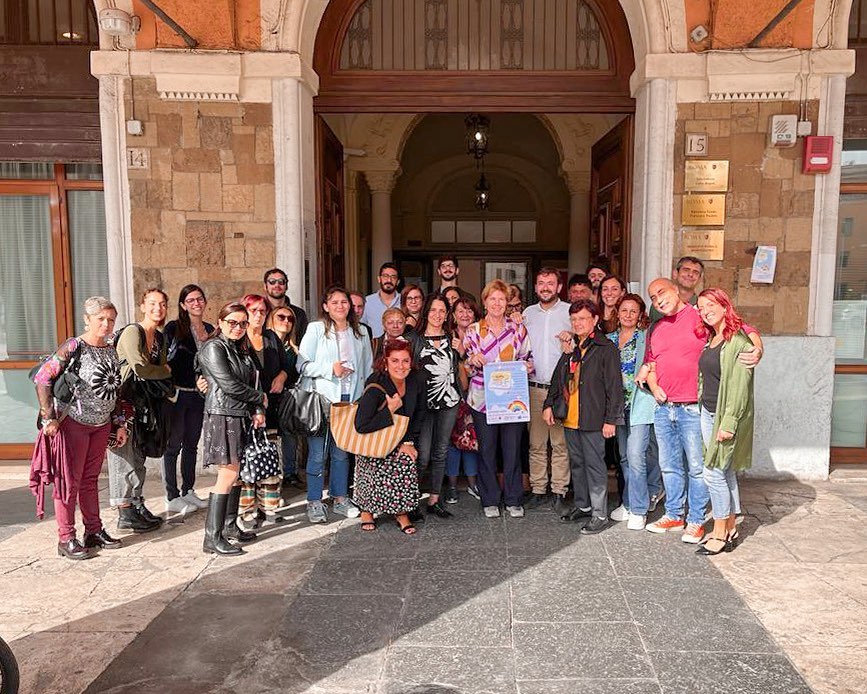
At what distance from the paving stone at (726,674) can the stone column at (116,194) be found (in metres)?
4.76

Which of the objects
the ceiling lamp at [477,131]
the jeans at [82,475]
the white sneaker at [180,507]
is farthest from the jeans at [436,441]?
the ceiling lamp at [477,131]

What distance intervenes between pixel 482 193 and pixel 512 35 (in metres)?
6.73

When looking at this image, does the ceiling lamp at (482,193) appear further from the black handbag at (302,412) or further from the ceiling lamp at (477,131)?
the black handbag at (302,412)

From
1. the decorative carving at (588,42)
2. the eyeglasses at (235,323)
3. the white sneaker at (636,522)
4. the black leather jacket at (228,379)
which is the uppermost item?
the decorative carving at (588,42)

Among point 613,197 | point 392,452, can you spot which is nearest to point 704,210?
point 613,197

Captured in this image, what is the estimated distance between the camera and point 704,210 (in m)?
5.62

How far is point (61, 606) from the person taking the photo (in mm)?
3498

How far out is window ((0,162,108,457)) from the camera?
616 cm

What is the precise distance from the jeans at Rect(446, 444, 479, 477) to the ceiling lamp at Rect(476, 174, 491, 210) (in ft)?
27.8

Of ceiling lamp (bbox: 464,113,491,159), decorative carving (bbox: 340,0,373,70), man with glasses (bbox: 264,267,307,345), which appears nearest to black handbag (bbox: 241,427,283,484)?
man with glasses (bbox: 264,267,307,345)

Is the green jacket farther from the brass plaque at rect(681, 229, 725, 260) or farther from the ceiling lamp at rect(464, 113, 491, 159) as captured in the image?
the ceiling lamp at rect(464, 113, 491, 159)

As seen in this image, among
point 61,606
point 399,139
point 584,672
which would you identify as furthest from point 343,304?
point 399,139

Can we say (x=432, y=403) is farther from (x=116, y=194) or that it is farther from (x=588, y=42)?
(x=588, y=42)

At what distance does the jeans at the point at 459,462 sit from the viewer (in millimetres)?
5039
